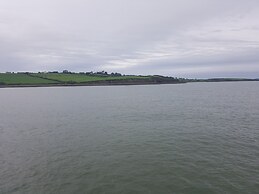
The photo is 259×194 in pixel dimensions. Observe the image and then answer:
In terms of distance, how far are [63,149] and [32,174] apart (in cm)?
564

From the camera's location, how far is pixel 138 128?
30812mm

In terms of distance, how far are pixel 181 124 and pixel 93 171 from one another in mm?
18575

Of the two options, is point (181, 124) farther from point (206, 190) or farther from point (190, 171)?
point (206, 190)

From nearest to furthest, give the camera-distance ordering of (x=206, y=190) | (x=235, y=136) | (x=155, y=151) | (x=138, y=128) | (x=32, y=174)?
(x=206, y=190), (x=32, y=174), (x=155, y=151), (x=235, y=136), (x=138, y=128)

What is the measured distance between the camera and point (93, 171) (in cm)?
1677

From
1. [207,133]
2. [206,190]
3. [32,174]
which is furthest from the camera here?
[207,133]

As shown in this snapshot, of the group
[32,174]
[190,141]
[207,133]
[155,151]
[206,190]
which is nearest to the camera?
[206,190]

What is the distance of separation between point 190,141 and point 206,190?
10.3 m

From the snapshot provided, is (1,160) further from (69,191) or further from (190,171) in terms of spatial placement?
(190,171)

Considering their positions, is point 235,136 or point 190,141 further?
point 235,136

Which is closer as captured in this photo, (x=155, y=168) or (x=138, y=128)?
(x=155, y=168)

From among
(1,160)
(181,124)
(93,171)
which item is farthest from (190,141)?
(1,160)

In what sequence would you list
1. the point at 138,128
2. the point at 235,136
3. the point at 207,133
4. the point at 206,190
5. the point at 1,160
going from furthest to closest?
the point at 138,128
the point at 207,133
the point at 235,136
the point at 1,160
the point at 206,190

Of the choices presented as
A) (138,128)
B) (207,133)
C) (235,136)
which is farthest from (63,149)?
(235,136)
